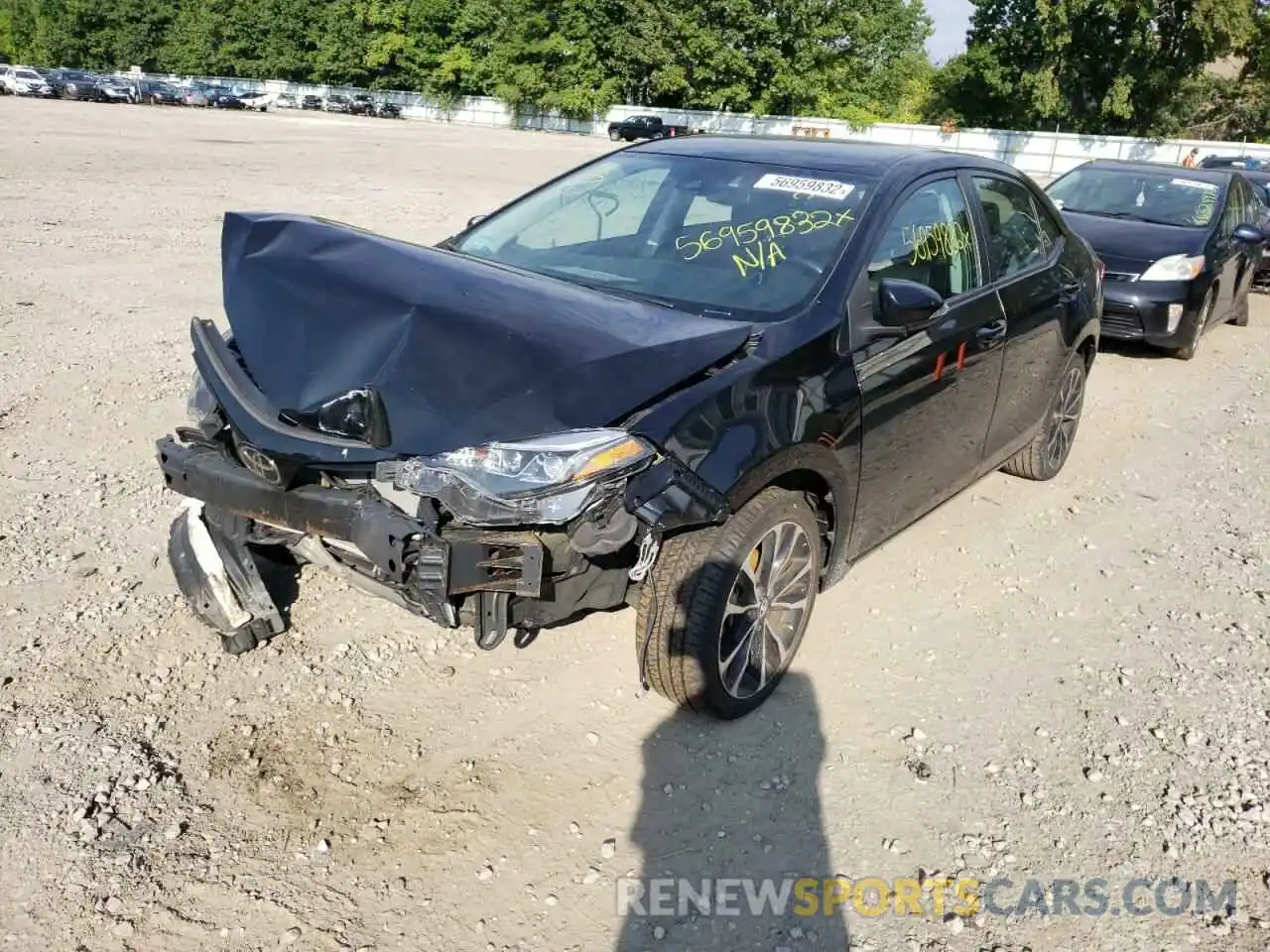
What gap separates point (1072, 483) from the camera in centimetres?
573

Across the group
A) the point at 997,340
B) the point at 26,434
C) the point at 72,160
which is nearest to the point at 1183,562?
the point at 997,340

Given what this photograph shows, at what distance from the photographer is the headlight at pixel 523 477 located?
2.60 m

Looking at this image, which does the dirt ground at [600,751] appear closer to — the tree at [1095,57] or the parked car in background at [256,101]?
the tree at [1095,57]

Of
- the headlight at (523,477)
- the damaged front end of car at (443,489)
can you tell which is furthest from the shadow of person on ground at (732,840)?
the headlight at (523,477)

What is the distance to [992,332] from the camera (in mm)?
4188

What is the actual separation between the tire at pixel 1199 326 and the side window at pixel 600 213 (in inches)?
258

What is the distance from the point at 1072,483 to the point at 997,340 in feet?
6.27

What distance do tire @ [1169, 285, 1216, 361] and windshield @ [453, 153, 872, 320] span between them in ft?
21.0

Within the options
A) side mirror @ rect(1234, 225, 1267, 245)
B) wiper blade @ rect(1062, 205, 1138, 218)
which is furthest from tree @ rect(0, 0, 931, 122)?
side mirror @ rect(1234, 225, 1267, 245)

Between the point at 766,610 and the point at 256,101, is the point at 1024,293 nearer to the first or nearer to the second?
the point at 766,610

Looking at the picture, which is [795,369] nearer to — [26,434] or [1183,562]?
[1183,562]

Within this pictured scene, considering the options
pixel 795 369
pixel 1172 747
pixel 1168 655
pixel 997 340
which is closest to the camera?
pixel 795 369

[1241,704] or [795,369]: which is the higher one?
[795,369]

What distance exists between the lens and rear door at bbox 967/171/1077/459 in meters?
4.40
